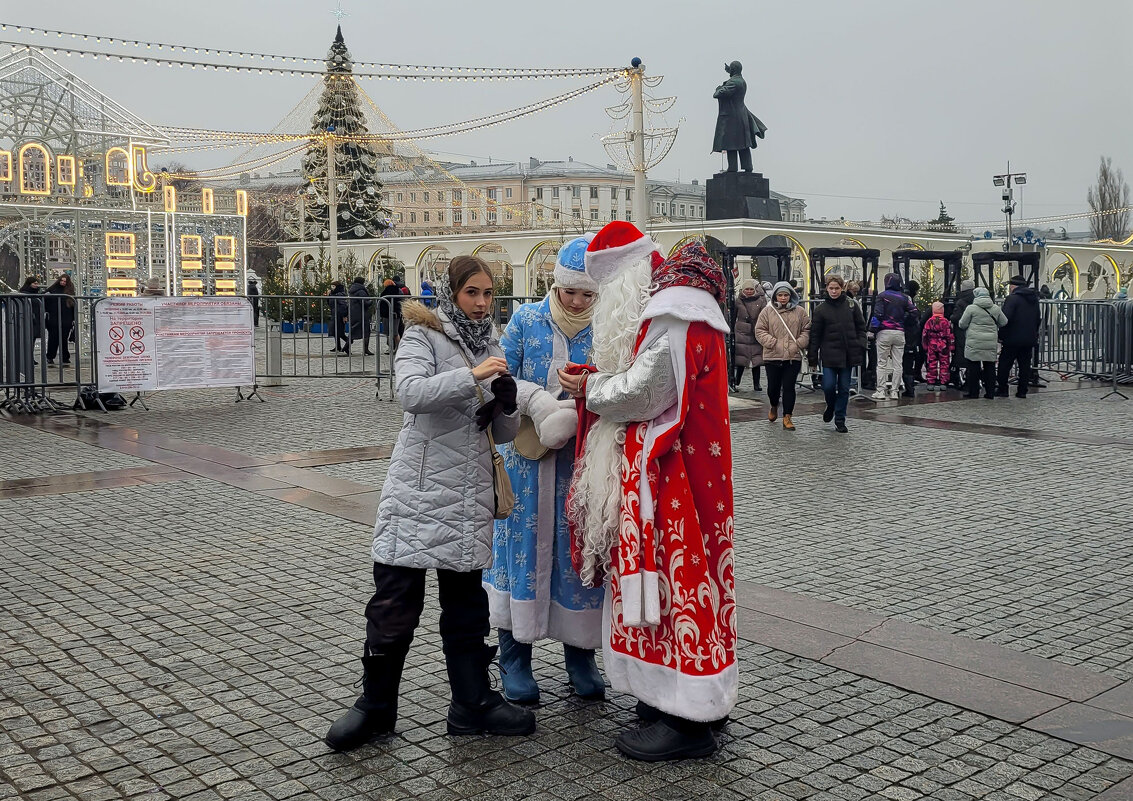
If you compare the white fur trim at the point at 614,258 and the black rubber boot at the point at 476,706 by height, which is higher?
the white fur trim at the point at 614,258

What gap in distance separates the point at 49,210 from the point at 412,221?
74.2 metres

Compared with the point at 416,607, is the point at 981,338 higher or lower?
higher

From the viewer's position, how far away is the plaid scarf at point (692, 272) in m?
3.77

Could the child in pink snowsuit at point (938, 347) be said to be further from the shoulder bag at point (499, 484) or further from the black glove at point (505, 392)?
the black glove at point (505, 392)

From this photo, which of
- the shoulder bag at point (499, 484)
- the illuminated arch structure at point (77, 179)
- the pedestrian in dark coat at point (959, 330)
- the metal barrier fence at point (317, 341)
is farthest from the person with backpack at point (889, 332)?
the illuminated arch structure at point (77, 179)

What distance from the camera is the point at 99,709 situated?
13.7 feet

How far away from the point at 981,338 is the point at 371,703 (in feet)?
43.2

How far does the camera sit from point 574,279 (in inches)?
162

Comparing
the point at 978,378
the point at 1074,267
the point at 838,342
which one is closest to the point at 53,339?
the point at 838,342

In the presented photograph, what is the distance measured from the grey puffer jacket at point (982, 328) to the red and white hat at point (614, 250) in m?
12.5

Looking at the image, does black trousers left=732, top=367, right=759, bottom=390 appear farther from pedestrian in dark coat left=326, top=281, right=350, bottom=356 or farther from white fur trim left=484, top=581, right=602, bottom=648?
white fur trim left=484, top=581, right=602, bottom=648

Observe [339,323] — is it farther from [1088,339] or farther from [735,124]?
[735,124]

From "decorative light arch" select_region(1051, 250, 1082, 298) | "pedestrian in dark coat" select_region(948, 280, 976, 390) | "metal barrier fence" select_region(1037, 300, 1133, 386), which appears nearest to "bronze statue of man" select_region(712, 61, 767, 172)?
"metal barrier fence" select_region(1037, 300, 1133, 386)

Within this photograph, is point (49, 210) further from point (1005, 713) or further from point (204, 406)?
point (1005, 713)
